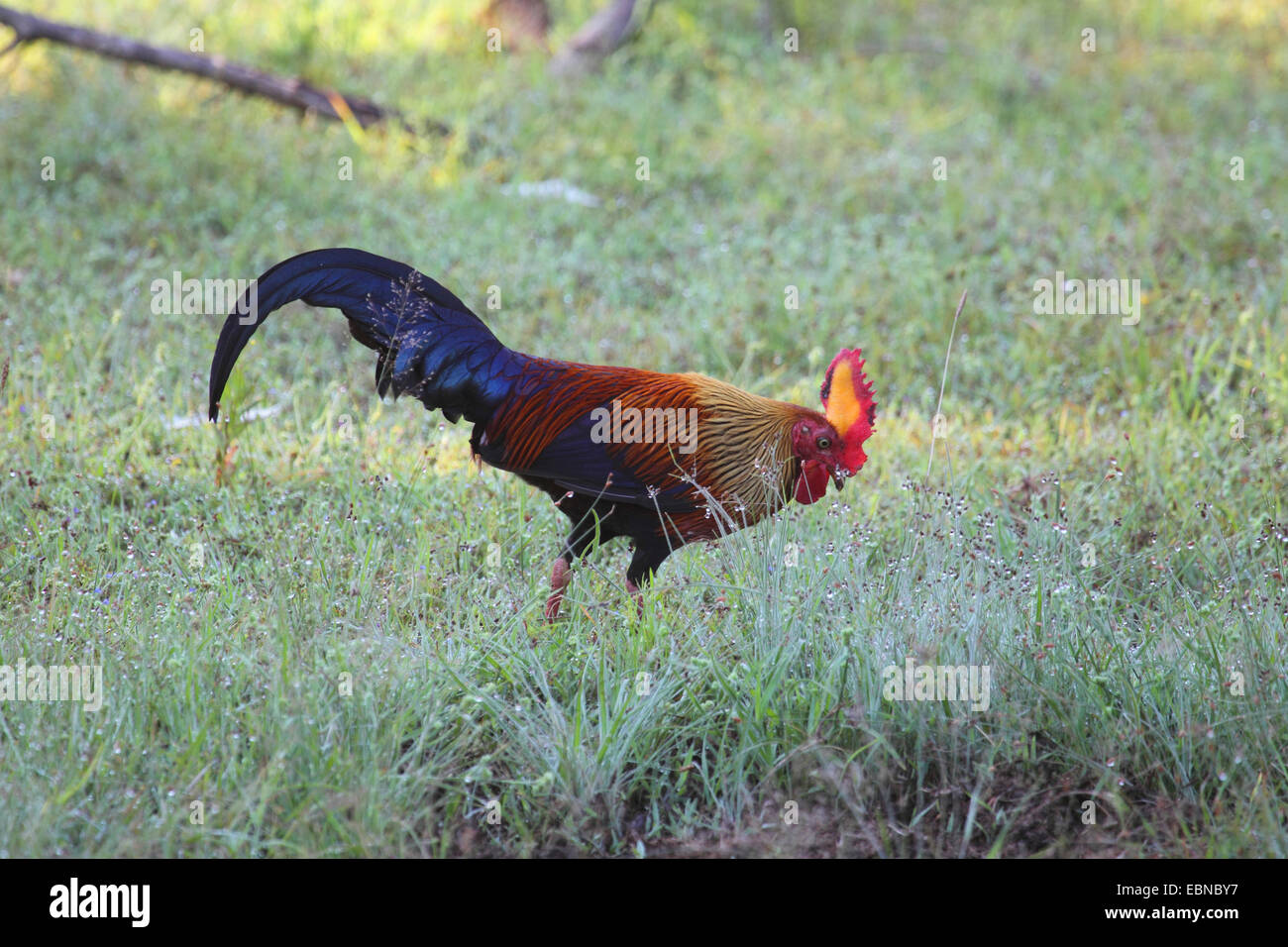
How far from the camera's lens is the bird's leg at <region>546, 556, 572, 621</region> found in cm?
425

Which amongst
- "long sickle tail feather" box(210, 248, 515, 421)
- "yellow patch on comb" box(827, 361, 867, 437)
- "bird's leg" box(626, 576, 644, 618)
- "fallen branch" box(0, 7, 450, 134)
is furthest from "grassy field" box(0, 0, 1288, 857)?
"long sickle tail feather" box(210, 248, 515, 421)

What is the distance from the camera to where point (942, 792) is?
340cm

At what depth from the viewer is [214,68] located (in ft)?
29.7

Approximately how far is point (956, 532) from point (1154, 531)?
1301 millimetres

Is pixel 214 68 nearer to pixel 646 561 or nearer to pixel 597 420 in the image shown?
pixel 597 420

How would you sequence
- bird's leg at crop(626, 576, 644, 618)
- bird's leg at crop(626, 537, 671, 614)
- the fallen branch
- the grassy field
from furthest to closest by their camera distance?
1. the fallen branch
2. bird's leg at crop(626, 537, 671, 614)
3. bird's leg at crop(626, 576, 644, 618)
4. the grassy field

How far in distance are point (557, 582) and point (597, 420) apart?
58 centimetres

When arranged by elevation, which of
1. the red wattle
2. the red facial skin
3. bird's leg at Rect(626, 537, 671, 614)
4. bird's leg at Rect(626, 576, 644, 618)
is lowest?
bird's leg at Rect(626, 576, 644, 618)

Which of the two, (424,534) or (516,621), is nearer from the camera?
(516,621)

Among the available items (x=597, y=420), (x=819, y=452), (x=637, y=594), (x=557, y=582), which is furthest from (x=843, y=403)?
(x=557, y=582)

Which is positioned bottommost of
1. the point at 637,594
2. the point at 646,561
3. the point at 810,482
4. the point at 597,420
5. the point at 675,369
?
the point at 637,594

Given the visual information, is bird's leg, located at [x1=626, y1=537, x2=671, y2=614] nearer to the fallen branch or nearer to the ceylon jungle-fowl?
the ceylon jungle-fowl
